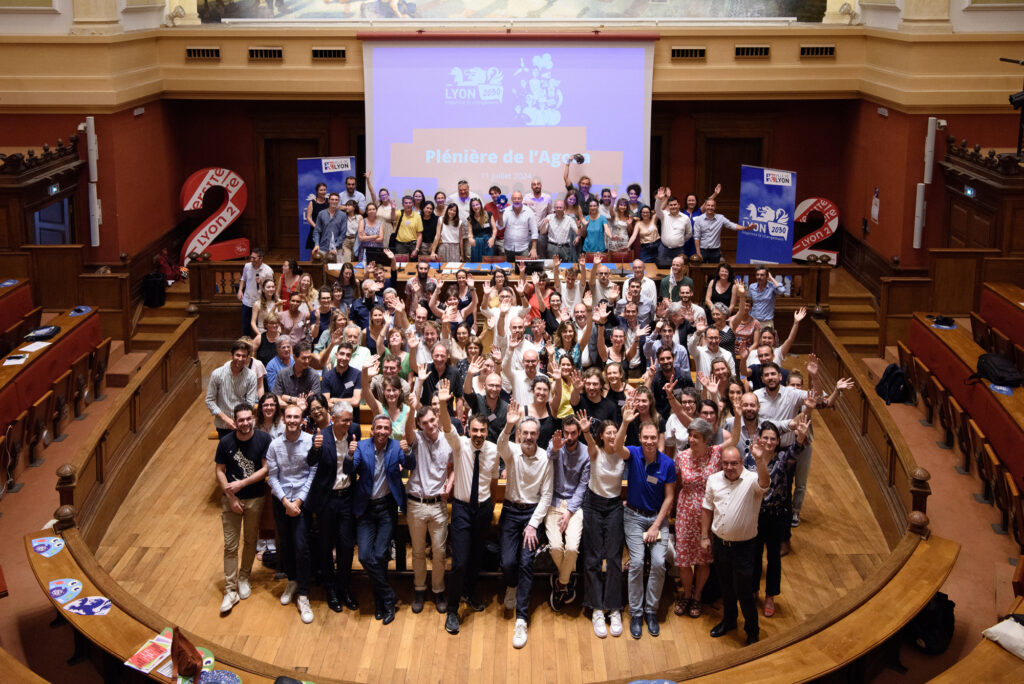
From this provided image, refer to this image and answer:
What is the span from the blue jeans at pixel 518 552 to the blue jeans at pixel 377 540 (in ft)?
2.81

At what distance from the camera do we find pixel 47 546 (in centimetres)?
849

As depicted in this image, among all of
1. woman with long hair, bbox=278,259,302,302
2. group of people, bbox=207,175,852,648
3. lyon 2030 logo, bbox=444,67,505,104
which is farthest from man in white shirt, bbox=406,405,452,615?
lyon 2030 logo, bbox=444,67,505,104

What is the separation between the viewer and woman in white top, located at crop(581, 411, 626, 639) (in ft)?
28.6

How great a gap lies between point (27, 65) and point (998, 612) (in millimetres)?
12563

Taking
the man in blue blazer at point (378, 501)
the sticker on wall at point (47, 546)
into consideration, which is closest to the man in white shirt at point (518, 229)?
the man in blue blazer at point (378, 501)

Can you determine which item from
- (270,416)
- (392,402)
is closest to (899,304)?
(392,402)

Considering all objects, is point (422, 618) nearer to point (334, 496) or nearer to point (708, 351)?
point (334, 496)

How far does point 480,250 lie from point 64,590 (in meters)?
7.62

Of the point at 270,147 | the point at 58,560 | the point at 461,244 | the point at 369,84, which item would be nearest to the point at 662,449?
the point at 58,560

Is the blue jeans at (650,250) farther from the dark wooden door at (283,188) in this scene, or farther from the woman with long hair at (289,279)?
the dark wooden door at (283,188)

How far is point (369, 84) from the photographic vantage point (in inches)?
653

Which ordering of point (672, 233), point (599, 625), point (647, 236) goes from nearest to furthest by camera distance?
point (599, 625)
point (672, 233)
point (647, 236)

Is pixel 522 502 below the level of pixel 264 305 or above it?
below

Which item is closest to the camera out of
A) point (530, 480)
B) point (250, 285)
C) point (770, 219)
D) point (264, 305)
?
point (530, 480)
